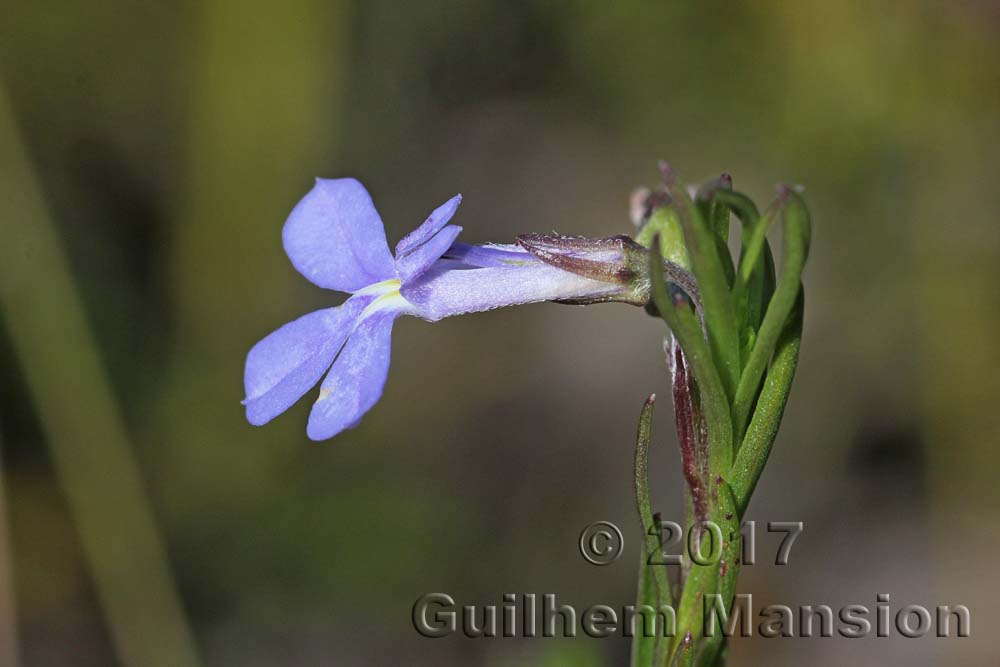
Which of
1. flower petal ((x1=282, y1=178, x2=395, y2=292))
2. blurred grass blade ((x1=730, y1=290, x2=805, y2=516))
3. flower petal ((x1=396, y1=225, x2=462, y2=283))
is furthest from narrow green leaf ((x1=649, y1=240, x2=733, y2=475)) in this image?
flower petal ((x1=282, y1=178, x2=395, y2=292))

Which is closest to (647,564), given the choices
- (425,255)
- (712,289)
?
(712,289)

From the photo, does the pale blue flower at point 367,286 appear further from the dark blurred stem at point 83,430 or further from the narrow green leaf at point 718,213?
the dark blurred stem at point 83,430

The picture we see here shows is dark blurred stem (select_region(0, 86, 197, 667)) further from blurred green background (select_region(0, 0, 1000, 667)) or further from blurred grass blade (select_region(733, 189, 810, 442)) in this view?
blurred grass blade (select_region(733, 189, 810, 442))

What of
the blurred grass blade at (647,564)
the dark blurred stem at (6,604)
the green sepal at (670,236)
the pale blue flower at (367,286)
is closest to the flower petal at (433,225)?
the pale blue flower at (367,286)

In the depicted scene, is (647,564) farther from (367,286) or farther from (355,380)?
(367,286)

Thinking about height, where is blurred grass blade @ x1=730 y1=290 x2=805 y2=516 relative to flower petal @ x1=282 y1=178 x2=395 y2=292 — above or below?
below

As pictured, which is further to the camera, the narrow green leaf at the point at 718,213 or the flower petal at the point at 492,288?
the flower petal at the point at 492,288

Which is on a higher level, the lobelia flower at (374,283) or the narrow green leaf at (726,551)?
the lobelia flower at (374,283)

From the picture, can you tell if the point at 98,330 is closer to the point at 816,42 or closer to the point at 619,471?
the point at 619,471
